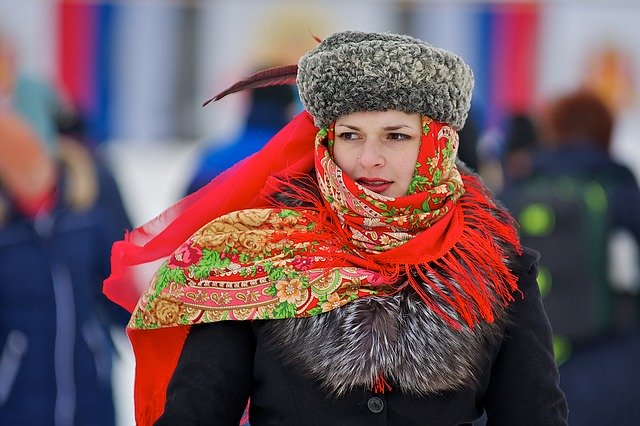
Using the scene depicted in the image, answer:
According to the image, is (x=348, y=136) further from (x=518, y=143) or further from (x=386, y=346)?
(x=518, y=143)

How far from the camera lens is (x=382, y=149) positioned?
236cm

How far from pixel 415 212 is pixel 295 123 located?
1.20 ft

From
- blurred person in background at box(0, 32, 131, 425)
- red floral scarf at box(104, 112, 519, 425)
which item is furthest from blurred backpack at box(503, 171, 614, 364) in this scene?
red floral scarf at box(104, 112, 519, 425)

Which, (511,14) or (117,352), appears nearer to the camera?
(117,352)

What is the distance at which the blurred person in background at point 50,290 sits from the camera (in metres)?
4.21

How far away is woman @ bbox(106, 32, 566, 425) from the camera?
2336 millimetres

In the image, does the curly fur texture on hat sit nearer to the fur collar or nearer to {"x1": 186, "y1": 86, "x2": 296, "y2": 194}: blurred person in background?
the fur collar

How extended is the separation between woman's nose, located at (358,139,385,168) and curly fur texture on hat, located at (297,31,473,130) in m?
0.07

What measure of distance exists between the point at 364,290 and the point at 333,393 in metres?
0.22

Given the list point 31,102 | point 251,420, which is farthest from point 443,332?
point 31,102

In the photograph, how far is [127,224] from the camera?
189 inches

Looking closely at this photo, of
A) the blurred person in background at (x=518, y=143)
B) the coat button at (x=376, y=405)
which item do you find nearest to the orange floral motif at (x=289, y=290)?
the coat button at (x=376, y=405)

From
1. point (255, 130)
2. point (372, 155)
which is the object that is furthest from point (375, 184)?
point (255, 130)

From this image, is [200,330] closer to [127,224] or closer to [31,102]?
[127,224]
